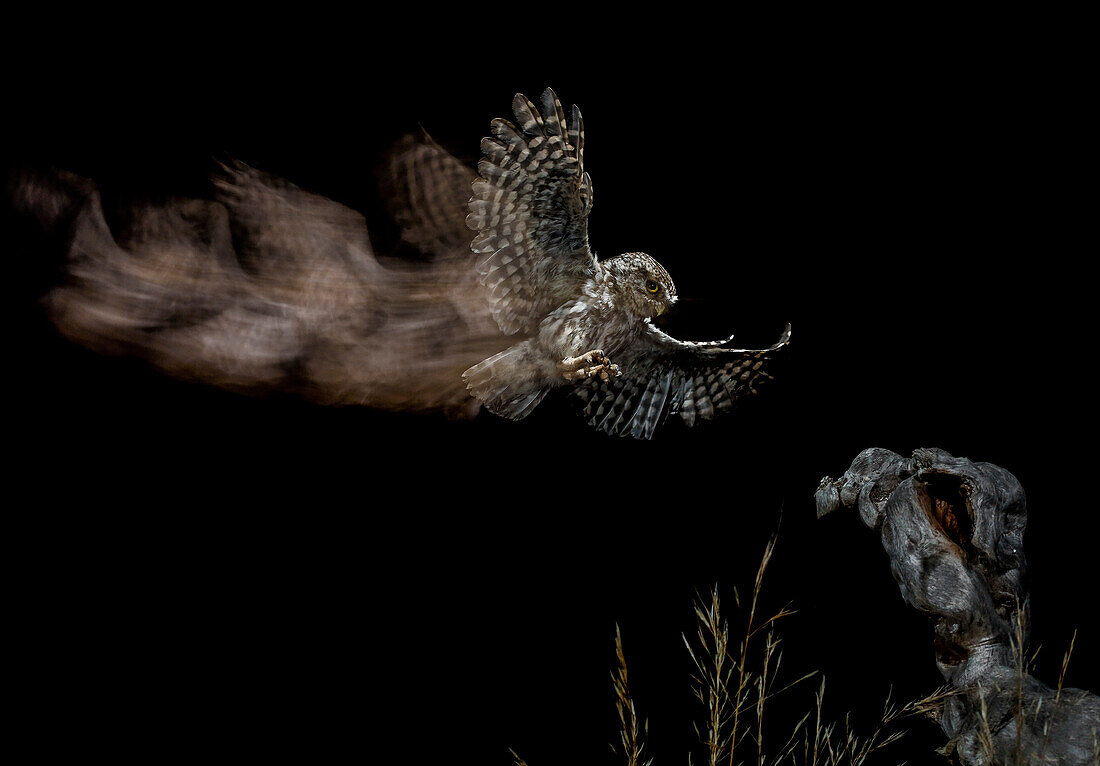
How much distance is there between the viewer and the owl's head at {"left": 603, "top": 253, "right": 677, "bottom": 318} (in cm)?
184

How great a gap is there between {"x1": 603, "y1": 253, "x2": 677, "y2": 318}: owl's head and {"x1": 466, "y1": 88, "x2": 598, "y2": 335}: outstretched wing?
0.08m

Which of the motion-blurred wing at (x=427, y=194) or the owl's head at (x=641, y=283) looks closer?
the motion-blurred wing at (x=427, y=194)

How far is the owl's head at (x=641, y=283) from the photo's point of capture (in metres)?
1.84

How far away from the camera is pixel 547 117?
158 cm

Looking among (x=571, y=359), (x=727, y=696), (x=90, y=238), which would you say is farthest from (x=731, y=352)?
(x=90, y=238)

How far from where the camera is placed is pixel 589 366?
5.78 ft

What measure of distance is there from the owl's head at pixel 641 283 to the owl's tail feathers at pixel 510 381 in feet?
0.86

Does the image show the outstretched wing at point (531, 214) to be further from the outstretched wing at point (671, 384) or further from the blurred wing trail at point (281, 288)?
the outstretched wing at point (671, 384)

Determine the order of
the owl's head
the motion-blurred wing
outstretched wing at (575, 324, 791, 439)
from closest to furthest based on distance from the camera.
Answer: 1. the motion-blurred wing
2. the owl's head
3. outstretched wing at (575, 324, 791, 439)

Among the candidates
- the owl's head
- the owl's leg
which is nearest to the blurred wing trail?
the owl's leg

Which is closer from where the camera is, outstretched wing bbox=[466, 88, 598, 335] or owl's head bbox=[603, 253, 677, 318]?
outstretched wing bbox=[466, 88, 598, 335]

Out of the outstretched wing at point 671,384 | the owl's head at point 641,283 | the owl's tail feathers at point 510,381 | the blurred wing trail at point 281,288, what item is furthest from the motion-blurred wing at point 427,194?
the outstretched wing at point 671,384

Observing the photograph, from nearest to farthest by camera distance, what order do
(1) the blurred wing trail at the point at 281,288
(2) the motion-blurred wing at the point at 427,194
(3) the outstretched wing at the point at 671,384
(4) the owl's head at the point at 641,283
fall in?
(1) the blurred wing trail at the point at 281,288
(2) the motion-blurred wing at the point at 427,194
(4) the owl's head at the point at 641,283
(3) the outstretched wing at the point at 671,384

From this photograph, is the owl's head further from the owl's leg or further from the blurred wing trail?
the blurred wing trail
